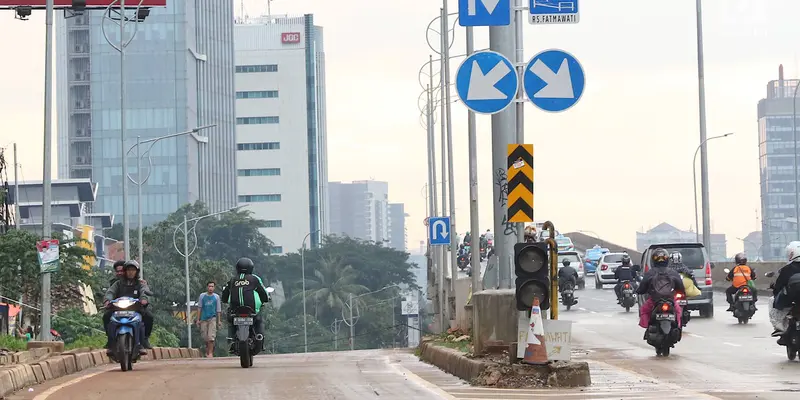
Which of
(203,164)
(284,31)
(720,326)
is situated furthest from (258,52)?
(720,326)

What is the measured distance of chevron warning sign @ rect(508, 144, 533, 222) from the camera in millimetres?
15008

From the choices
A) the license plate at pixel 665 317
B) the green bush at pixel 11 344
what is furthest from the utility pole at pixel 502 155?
the green bush at pixel 11 344

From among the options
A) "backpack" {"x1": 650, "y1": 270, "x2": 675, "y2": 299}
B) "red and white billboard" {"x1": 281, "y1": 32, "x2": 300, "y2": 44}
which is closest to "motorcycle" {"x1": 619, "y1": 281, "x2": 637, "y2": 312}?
"backpack" {"x1": 650, "y1": 270, "x2": 675, "y2": 299}

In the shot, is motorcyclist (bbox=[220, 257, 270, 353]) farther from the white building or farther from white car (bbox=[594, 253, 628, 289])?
the white building

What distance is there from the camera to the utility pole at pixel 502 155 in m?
17.9

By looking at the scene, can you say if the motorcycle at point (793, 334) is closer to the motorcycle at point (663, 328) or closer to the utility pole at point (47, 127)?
the motorcycle at point (663, 328)

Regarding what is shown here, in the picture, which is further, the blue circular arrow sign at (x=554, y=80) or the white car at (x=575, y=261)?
the white car at (x=575, y=261)

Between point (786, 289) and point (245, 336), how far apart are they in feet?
24.3

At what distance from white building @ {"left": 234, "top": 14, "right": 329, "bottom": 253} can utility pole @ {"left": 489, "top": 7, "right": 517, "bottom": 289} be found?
526 ft

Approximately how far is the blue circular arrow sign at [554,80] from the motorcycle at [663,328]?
808cm

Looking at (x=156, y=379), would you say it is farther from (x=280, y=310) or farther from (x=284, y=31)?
(x=284, y=31)

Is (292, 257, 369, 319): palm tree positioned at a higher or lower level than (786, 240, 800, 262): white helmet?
lower

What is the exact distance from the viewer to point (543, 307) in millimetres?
14852

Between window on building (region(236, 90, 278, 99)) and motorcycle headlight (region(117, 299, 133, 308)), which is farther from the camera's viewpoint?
window on building (region(236, 90, 278, 99))
